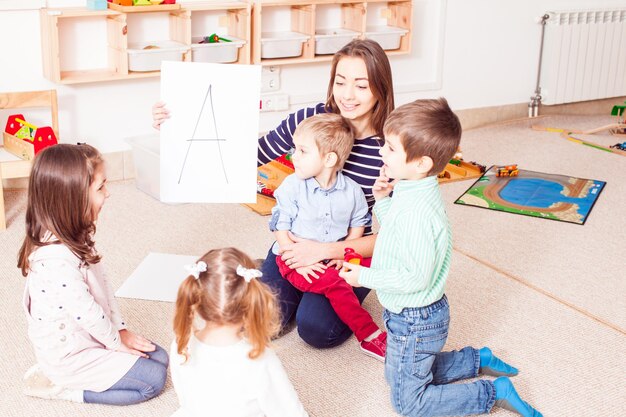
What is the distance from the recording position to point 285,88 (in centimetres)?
345

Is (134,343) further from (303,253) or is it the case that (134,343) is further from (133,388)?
(303,253)

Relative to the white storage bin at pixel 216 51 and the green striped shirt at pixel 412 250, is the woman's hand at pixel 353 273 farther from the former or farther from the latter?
the white storage bin at pixel 216 51

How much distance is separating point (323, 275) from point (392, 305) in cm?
30

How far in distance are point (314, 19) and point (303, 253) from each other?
5.33 feet

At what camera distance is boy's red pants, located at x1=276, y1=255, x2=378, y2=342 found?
1.90 m

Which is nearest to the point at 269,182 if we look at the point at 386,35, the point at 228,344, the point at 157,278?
the point at 157,278

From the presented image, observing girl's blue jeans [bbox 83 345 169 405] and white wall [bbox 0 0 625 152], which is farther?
white wall [bbox 0 0 625 152]

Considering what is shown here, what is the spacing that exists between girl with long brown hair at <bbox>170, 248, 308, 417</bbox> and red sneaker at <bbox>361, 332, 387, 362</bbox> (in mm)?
550

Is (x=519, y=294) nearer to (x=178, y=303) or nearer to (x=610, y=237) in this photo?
(x=610, y=237)

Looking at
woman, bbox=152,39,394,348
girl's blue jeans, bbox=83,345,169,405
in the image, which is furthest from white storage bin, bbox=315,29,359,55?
girl's blue jeans, bbox=83,345,169,405

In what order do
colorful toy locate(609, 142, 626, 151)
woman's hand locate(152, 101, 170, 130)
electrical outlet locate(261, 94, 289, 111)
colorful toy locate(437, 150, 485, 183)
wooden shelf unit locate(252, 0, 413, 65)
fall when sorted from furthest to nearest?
colorful toy locate(609, 142, 626, 151), electrical outlet locate(261, 94, 289, 111), colorful toy locate(437, 150, 485, 183), wooden shelf unit locate(252, 0, 413, 65), woman's hand locate(152, 101, 170, 130)

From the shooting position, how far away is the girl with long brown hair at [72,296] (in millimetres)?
1529

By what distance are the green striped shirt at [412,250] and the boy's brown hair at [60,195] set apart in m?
0.58

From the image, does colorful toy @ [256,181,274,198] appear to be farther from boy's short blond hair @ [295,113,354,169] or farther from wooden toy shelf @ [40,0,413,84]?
boy's short blond hair @ [295,113,354,169]
